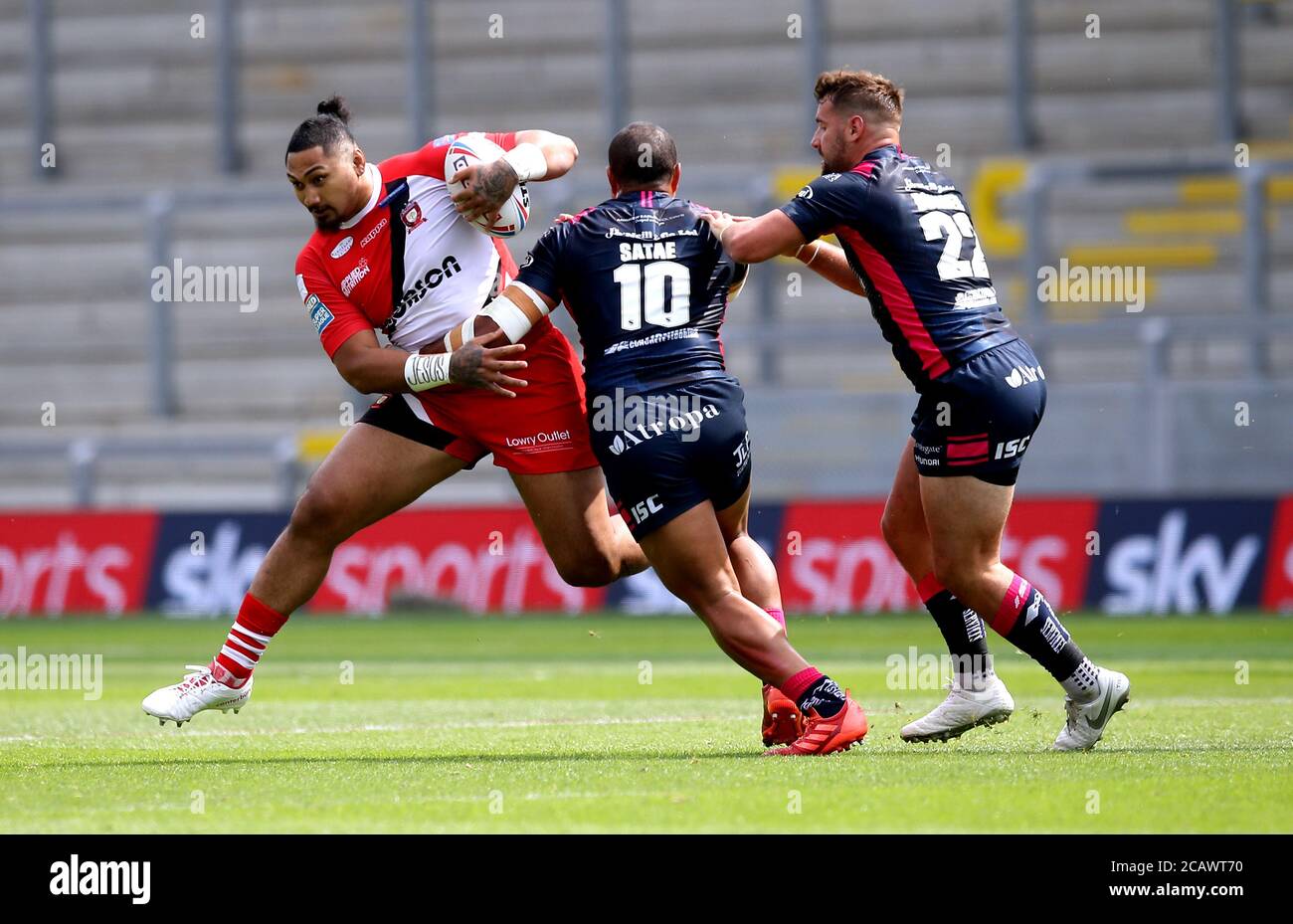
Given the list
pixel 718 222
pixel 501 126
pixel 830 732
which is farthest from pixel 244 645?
pixel 501 126

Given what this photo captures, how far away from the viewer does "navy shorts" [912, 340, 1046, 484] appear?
23.6ft

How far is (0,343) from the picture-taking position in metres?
24.8

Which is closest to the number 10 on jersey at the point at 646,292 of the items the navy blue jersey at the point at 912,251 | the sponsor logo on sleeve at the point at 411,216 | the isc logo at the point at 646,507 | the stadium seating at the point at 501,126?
the navy blue jersey at the point at 912,251

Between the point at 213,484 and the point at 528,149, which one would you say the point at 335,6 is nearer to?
the point at 213,484

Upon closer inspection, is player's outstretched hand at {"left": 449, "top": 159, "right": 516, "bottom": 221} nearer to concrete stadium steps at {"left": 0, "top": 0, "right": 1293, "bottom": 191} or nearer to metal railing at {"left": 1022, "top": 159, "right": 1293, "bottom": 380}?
metal railing at {"left": 1022, "top": 159, "right": 1293, "bottom": 380}

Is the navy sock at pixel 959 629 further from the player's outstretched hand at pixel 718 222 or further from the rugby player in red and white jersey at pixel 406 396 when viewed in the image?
the player's outstretched hand at pixel 718 222

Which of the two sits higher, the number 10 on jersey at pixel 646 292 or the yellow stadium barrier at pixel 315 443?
the number 10 on jersey at pixel 646 292

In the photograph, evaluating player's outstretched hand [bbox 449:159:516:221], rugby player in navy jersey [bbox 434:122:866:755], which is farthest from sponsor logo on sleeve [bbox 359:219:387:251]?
rugby player in navy jersey [bbox 434:122:866:755]

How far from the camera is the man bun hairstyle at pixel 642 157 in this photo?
24.4ft

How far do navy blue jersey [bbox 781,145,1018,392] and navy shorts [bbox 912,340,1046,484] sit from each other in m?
0.08

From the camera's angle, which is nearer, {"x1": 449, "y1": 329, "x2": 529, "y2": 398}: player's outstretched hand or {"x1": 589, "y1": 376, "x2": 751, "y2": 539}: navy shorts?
{"x1": 589, "y1": 376, "x2": 751, "y2": 539}: navy shorts

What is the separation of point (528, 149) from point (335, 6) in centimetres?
1902

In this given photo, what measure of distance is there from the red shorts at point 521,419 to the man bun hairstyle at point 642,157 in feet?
2.70

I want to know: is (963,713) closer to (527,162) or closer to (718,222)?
(718,222)
